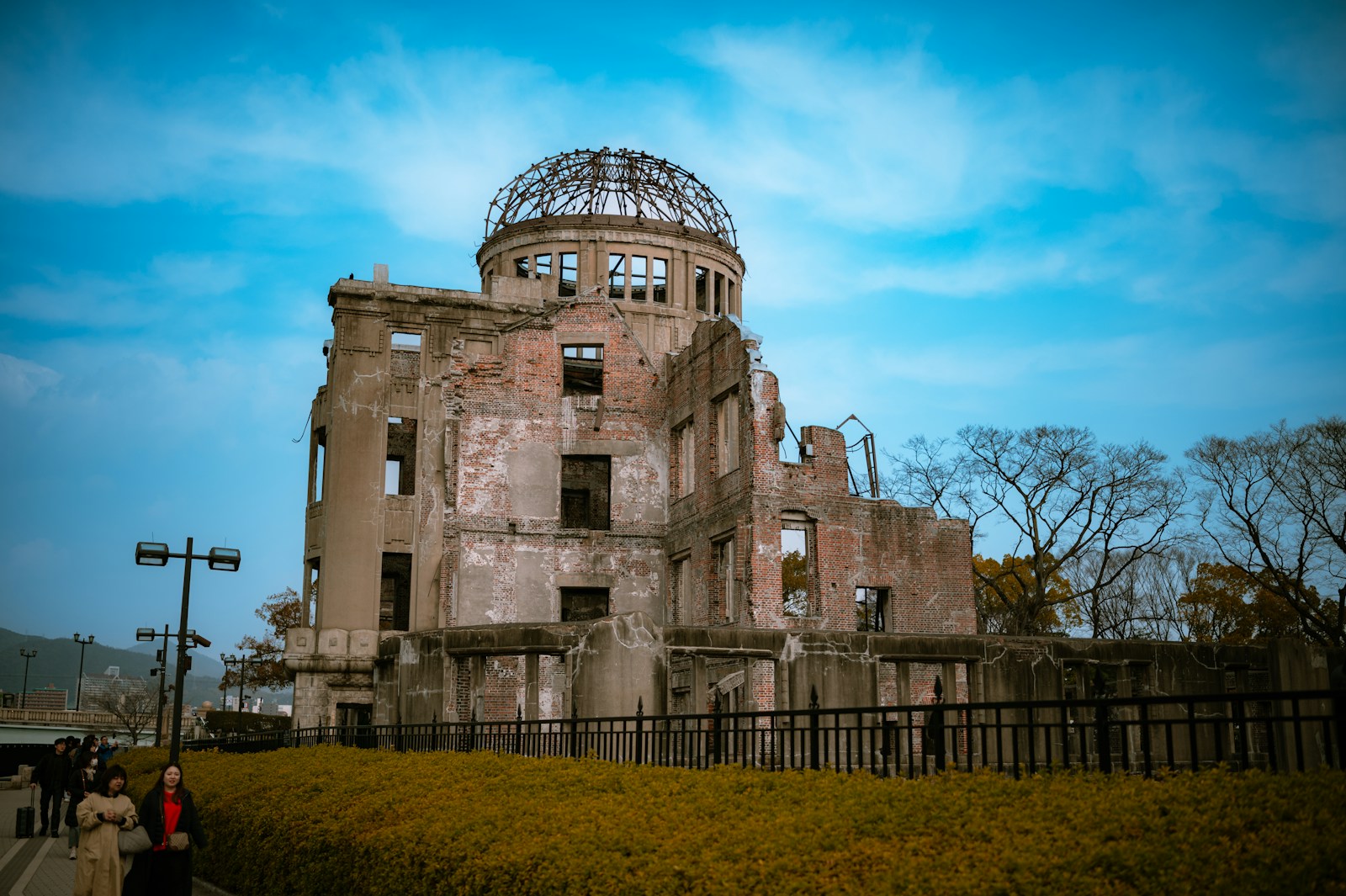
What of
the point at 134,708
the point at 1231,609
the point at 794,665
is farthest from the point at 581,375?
the point at 134,708

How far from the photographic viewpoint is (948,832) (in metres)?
6.53

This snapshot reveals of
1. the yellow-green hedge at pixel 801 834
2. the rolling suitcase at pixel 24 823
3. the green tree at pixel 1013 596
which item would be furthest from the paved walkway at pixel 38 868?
the green tree at pixel 1013 596

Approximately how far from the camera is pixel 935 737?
20.0 metres

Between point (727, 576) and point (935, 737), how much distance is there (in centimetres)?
1128

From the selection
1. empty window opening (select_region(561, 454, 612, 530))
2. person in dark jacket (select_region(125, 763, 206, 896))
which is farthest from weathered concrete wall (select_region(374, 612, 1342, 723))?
person in dark jacket (select_region(125, 763, 206, 896))

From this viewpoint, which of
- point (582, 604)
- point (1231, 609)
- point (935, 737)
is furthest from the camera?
point (1231, 609)

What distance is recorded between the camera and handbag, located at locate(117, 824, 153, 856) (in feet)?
33.5

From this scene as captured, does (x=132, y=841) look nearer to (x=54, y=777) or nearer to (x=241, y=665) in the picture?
(x=54, y=777)

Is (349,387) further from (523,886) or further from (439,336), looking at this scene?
(523,886)

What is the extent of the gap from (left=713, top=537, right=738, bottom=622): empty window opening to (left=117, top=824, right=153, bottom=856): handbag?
19729mm

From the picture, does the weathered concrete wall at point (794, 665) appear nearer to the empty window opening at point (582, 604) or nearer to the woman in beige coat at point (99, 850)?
the empty window opening at point (582, 604)

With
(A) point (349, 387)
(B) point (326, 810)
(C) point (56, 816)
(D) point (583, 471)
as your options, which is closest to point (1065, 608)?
(D) point (583, 471)

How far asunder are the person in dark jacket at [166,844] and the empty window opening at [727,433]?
68.7 ft

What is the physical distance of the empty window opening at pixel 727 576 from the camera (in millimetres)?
29503
